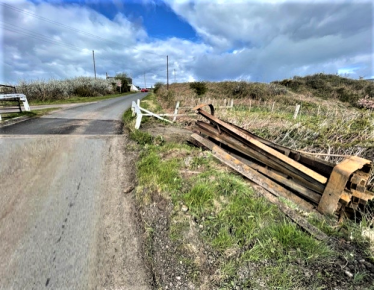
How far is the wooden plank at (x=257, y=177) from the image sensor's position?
3.67m

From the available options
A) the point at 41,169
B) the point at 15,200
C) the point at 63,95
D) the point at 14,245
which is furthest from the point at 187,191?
the point at 63,95

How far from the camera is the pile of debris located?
3.20 metres

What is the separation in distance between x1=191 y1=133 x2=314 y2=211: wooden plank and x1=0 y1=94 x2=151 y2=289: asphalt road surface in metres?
2.19

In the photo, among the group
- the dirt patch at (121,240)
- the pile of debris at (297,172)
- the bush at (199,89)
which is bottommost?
the dirt patch at (121,240)

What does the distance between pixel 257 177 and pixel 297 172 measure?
2.46 ft

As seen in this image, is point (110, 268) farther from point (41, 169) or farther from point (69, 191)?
point (41, 169)

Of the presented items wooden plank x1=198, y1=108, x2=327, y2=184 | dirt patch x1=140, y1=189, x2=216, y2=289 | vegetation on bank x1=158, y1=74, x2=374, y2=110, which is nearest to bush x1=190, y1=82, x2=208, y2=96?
vegetation on bank x1=158, y1=74, x2=374, y2=110

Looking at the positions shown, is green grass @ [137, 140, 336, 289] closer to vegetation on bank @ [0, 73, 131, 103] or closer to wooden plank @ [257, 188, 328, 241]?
wooden plank @ [257, 188, 328, 241]

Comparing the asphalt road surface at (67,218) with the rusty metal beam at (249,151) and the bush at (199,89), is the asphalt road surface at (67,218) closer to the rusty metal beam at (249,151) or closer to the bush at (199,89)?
the rusty metal beam at (249,151)

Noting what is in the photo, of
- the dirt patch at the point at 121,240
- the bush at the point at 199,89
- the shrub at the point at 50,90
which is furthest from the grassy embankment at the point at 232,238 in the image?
the bush at the point at 199,89

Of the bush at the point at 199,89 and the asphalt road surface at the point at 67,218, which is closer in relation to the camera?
the asphalt road surface at the point at 67,218

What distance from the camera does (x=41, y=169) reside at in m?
4.55

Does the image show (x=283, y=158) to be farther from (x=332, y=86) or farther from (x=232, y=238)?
(x=332, y=86)

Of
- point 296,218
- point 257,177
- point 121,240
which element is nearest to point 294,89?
point 257,177
